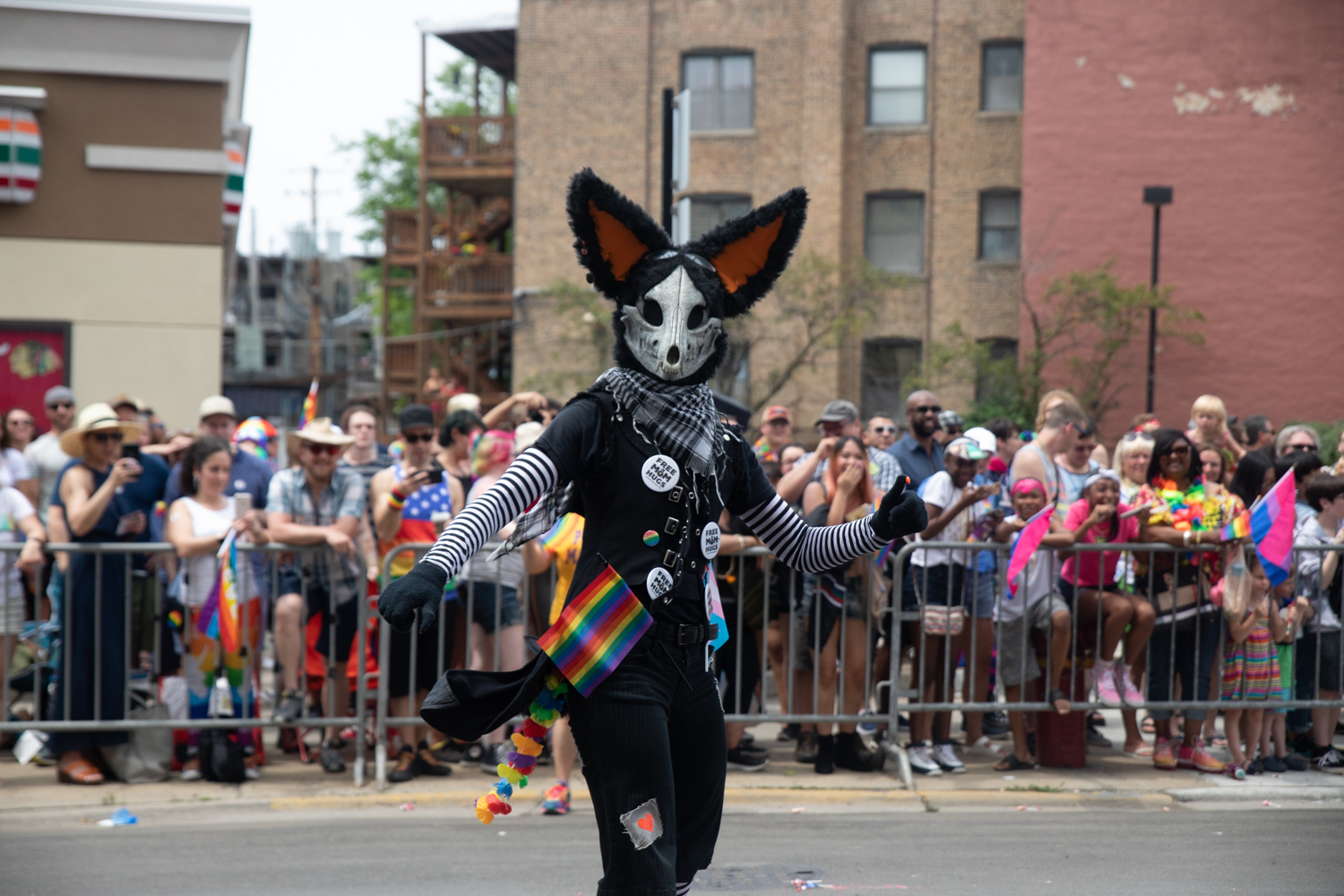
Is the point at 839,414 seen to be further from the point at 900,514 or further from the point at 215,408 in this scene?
the point at 215,408

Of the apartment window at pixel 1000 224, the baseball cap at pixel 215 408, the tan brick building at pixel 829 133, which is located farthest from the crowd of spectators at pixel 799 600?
the apartment window at pixel 1000 224

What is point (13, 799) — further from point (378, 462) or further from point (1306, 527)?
point (1306, 527)

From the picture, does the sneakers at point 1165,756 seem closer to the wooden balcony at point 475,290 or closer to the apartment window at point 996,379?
the apartment window at point 996,379

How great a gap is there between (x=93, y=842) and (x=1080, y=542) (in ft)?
17.9

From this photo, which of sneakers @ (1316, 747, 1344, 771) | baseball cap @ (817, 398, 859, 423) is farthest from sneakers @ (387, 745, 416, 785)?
sneakers @ (1316, 747, 1344, 771)

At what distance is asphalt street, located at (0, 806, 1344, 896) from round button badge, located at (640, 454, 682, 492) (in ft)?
8.24

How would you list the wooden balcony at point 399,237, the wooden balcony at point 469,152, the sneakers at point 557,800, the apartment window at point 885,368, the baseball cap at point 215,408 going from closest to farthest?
1. the sneakers at point 557,800
2. the baseball cap at point 215,408
3. the apartment window at point 885,368
4. the wooden balcony at point 469,152
5. the wooden balcony at point 399,237

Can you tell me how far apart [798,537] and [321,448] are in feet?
14.3

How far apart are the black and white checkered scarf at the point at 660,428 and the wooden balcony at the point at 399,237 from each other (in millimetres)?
33205

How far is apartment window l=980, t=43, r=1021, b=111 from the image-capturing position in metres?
26.6

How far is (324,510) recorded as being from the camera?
753 cm

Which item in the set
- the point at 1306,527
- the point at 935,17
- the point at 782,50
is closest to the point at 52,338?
the point at 1306,527

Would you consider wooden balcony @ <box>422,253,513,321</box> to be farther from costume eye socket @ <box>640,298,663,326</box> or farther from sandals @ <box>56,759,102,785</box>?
costume eye socket @ <box>640,298,663,326</box>

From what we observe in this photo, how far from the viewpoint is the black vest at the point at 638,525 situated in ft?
11.3
